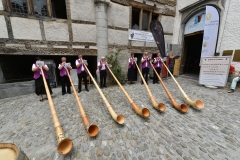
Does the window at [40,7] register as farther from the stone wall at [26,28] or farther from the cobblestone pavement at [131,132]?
the cobblestone pavement at [131,132]

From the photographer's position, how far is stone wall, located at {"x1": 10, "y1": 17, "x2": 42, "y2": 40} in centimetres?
396

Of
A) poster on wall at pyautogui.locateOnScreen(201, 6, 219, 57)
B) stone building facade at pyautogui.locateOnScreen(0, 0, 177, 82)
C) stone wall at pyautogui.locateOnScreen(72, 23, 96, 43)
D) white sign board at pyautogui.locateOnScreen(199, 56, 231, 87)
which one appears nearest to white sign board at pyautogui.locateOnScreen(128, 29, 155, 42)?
stone building facade at pyautogui.locateOnScreen(0, 0, 177, 82)

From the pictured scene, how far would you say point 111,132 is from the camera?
2283 mm

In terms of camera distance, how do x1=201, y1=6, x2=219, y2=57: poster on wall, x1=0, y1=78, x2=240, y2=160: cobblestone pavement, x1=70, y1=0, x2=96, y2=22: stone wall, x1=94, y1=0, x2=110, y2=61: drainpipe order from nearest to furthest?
1. x1=0, y1=78, x2=240, y2=160: cobblestone pavement
2. x1=70, y1=0, x2=96, y2=22: stone wall
3. x1=94, y1=0, x2=110, y2=61: drainpipe
4. x1=201, y1=6, x2=219, y2=57: poster on wall

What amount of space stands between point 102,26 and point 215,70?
18.9ft

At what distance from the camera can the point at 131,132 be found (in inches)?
90.0

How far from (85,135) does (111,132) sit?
0.55m

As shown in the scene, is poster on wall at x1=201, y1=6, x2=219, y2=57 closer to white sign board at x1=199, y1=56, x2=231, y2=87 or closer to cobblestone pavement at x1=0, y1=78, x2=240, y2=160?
white sign board at x1=199, y1=56, x2=231, y2=87

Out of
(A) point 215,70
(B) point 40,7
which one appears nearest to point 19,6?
(B) point 40,7

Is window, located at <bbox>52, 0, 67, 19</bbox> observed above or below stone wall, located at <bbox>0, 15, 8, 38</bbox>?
above

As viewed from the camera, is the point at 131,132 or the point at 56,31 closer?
the point at 131,132

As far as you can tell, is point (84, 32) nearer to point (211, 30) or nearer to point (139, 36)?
point (139, 36)

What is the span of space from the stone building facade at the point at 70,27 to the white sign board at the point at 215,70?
11.2 feet

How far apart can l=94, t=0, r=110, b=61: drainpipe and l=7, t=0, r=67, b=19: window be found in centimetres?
154
